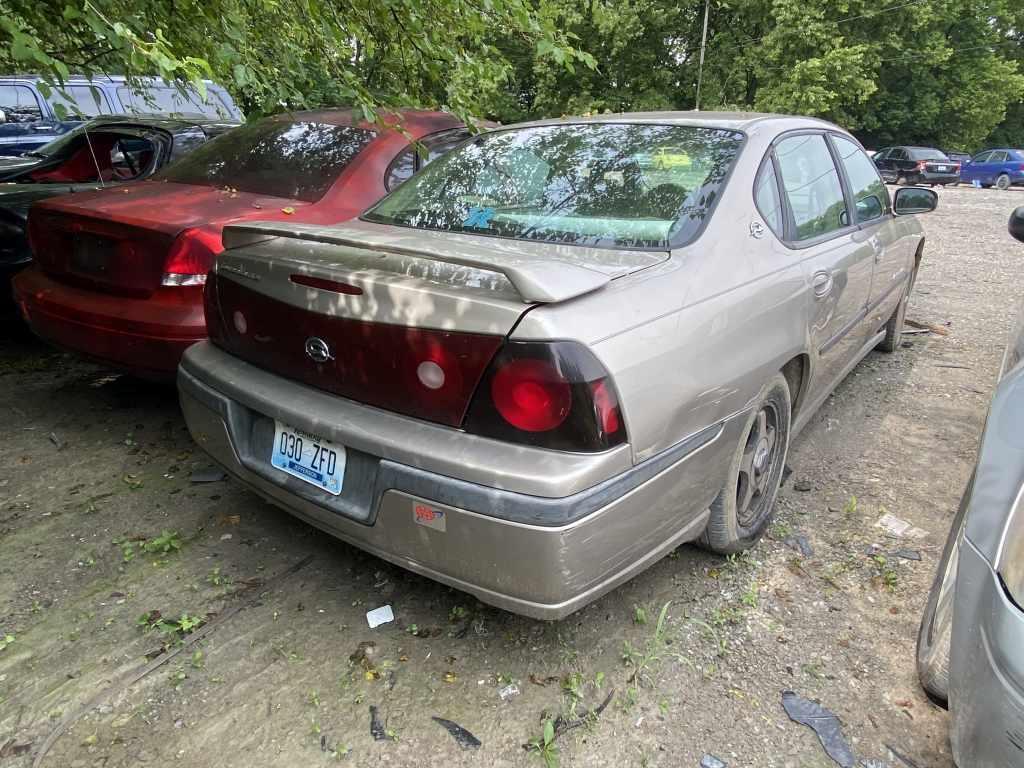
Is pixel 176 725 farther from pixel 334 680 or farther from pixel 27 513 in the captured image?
pixel 27 513

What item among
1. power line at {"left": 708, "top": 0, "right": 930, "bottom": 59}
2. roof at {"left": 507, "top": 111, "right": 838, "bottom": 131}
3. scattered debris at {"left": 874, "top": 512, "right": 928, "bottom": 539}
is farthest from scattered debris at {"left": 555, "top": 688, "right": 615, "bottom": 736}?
power line at {"left": 708, "top": 0, "right": 930, "bottom": 59}

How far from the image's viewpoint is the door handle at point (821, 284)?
8.98 feet

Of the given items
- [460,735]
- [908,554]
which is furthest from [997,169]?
[460,735]

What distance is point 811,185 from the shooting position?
10.1ft

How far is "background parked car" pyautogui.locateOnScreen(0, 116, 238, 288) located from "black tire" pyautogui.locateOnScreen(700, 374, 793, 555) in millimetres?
4114

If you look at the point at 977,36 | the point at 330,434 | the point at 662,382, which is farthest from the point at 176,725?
the point at 977,36

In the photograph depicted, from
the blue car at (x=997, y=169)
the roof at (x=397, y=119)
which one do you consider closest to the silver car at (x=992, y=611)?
the roof at (x=397, y=119)

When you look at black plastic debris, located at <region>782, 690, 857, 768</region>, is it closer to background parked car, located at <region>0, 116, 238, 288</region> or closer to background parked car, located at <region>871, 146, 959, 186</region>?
background parked car, located at <region>0, 116, 238, 288</region>

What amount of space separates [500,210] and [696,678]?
1.66 m

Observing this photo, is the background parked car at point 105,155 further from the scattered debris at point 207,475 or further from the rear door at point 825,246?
the rear door at point 825,246

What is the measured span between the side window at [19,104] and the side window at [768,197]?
8.87 metres

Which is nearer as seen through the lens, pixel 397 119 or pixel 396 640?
pixel 396 640

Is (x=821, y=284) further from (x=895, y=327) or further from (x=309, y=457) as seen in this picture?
(x=895, y=327)

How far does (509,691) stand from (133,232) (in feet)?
8.41
